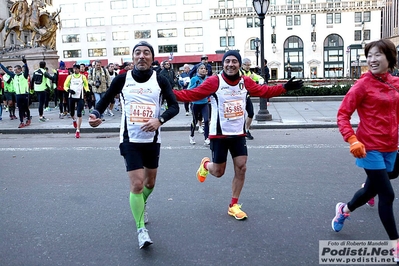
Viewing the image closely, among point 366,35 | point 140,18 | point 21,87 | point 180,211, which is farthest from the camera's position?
point 140,18

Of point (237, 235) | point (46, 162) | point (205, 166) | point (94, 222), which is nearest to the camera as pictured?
point (237, 235)

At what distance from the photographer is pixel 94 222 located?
4.73 meters

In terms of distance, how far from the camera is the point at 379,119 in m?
3.62

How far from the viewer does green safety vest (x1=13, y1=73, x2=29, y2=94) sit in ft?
42.4

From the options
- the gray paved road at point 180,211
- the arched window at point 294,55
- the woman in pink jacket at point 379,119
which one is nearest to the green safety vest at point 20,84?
the gray paved road at point 180,211

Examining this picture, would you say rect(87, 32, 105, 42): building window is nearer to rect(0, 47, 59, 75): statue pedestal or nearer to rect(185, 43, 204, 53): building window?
rect(185, 43, 204, 53): building window

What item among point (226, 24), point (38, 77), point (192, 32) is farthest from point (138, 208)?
point (192, 32)

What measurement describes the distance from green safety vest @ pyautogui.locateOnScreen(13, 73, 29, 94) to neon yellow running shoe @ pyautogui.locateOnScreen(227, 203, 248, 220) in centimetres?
1018

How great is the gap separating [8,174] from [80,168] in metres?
1.16

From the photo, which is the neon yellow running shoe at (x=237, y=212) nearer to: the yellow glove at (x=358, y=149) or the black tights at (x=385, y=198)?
the black tights at (x=385, y=198)

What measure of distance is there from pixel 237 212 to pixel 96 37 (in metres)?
73.2

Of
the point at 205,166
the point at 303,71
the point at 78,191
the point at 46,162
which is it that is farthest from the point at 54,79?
the point at 303,71

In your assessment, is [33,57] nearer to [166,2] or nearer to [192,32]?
[192,32]

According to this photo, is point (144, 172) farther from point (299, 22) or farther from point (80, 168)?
point (299, 22)
